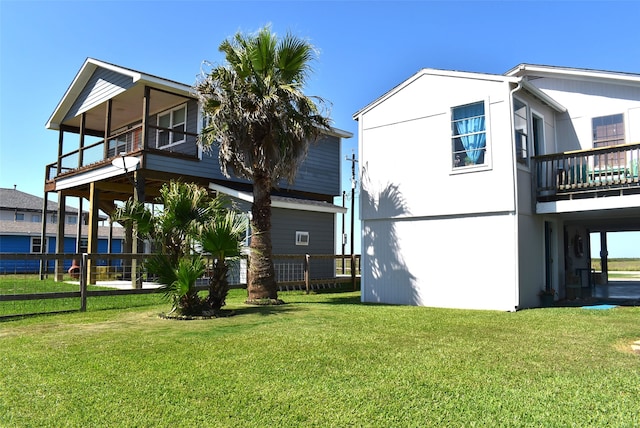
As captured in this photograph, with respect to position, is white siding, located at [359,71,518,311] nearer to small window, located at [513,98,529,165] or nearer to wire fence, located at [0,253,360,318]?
small window, located at [513,98,529,165]

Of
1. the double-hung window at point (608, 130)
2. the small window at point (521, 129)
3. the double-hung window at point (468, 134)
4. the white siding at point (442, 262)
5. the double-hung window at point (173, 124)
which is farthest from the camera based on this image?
the double-hung window at point (173, 124)

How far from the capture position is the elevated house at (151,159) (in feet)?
52.2

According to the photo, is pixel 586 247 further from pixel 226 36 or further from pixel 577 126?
pixel 226 36

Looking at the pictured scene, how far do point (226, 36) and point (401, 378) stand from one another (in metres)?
9.21

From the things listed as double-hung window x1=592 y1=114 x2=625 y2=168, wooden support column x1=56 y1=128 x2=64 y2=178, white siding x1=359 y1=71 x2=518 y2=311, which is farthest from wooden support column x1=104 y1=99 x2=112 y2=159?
double-hung window x1=592 y1=114 x2=625 y2=168

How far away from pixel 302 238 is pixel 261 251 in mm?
6688

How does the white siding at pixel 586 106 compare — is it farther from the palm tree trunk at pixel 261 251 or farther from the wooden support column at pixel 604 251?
the wooden support column at pixel 604 251

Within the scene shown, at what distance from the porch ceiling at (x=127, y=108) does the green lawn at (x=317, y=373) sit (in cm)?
1092

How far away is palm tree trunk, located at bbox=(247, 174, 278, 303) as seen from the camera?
11.1 metres

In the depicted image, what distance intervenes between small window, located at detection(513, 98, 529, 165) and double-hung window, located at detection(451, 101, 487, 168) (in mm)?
744

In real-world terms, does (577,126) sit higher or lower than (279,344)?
higher

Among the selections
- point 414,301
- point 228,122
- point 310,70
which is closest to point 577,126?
point 414,301

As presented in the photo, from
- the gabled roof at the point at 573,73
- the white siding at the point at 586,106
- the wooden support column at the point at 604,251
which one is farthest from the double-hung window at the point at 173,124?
the wooden support column at the point at 604,251

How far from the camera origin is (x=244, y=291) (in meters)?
14.7
